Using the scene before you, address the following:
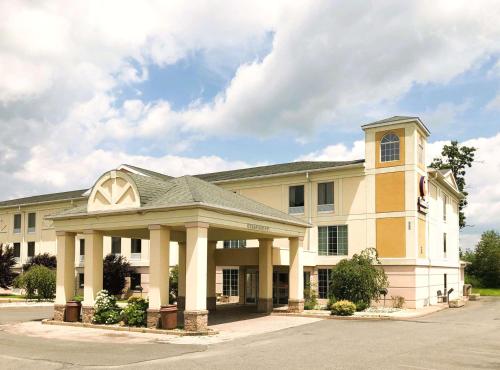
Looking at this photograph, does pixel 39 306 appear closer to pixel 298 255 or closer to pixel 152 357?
pixel 298 255

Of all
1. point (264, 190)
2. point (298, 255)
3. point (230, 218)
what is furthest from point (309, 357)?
point (264, 190)

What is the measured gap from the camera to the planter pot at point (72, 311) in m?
25.4

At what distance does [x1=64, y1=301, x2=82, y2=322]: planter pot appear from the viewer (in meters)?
25.4

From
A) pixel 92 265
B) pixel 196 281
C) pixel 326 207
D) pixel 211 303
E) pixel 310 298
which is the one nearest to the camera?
pixel 196 281

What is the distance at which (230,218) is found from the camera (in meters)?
23.5

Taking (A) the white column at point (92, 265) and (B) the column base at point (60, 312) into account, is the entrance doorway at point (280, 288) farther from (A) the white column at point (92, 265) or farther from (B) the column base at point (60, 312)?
(B) the column base at point (60, 312)

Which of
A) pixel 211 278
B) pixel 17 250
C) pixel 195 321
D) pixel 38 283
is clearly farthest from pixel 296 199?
pixel 17 250

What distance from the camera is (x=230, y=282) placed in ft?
133

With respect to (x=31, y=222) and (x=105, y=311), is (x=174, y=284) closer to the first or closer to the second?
(x=105, y=311)

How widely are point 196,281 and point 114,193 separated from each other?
592cm

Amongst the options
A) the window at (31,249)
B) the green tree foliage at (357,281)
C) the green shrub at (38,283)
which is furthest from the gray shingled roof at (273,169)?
the window at (31,249)

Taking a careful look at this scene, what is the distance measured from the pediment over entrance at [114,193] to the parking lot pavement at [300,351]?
6364 mm

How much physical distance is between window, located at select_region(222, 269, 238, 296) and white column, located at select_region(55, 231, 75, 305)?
15.5 metres

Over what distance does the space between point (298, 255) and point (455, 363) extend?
15195mm
